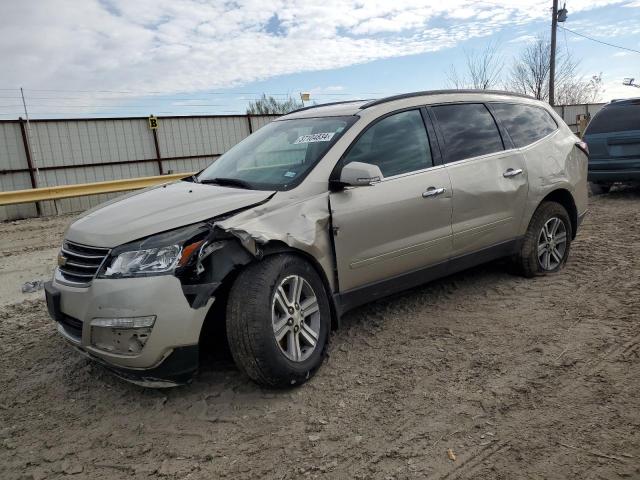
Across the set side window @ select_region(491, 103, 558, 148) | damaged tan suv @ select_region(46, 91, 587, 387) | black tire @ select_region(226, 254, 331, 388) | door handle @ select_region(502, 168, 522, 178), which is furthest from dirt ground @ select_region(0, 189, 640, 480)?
side window @ select_region(491, 103, 558, 148)

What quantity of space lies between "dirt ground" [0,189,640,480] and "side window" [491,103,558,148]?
4.89 feet

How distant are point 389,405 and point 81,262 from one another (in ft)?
6.70

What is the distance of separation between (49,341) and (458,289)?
11.7ft

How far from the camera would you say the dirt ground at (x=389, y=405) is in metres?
2.56

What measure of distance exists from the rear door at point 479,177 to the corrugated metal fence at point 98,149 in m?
10.3

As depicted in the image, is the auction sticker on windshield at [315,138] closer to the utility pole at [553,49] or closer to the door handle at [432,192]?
the door handle at [432,192]

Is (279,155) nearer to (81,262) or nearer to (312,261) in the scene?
(312,261)

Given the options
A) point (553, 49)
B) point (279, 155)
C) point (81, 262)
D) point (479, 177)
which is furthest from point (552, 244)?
point (553, 49)

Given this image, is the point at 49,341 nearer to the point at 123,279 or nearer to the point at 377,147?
the point at 123,279

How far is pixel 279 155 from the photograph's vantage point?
4031mm

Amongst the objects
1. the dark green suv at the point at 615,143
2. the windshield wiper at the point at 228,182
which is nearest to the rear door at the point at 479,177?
the windshield wiper at the point at 228,182

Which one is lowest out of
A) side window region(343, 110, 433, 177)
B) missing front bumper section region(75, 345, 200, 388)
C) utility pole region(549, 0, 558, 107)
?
missing front bumper section region(75, 345, 200, 388)

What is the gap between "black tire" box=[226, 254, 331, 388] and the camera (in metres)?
3.00

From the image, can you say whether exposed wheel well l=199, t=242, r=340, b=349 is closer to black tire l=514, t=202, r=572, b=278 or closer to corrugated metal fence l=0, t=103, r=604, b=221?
black tire l=514, t=202, r=572, b=278
